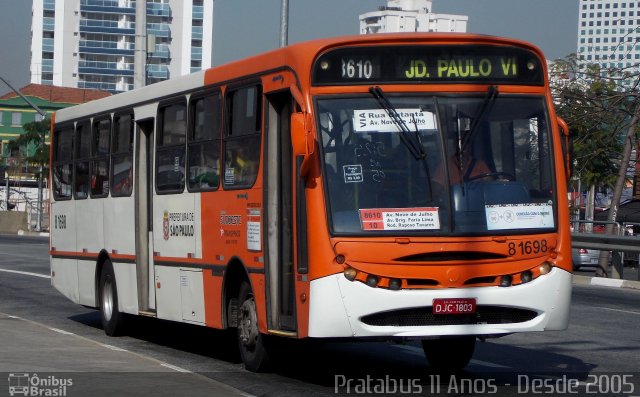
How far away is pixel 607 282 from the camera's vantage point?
26.2 m

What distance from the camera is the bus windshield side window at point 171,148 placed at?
1352 cm

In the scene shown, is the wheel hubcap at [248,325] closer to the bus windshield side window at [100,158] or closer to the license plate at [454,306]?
the license plate at [454,306]

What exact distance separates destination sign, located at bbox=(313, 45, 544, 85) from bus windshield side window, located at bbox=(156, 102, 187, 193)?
11.1 ft

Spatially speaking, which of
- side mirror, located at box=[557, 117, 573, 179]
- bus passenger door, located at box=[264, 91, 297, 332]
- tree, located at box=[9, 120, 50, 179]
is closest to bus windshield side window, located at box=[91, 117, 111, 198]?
bus passenger door, located at box=[264, 91, 297, 332]

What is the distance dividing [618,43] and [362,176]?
945 centimetres

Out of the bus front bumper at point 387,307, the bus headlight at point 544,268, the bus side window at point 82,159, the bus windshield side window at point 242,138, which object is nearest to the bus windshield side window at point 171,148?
the bus windshield side window at point 242,138

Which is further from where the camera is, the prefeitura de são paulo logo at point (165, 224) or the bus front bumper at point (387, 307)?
the prefeitura de são paulo logo at point (165, 224)

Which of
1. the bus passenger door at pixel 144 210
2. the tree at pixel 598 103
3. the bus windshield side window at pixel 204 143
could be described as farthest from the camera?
the tree at pixel 598 103

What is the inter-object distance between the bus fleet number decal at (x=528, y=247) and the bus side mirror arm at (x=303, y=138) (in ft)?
5.99

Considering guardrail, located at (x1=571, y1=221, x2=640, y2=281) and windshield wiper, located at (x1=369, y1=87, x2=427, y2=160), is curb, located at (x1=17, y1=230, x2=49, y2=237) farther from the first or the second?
windshield wiper, located at (x1=369, y1=87, x2=427, y2=160)

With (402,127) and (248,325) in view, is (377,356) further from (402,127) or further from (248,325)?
(402,127)

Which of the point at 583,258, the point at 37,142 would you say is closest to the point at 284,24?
the point at 583,258

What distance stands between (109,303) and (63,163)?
2.91m

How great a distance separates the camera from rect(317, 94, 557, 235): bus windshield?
10141 mm
